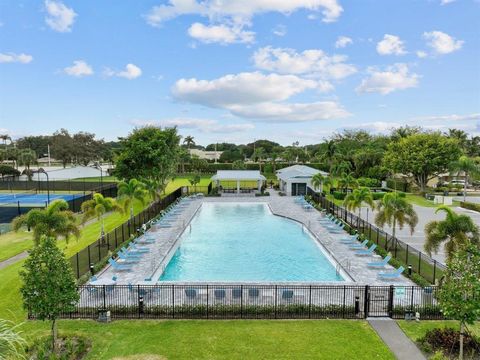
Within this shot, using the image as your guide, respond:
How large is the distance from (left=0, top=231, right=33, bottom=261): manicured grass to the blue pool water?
9083 millimetres

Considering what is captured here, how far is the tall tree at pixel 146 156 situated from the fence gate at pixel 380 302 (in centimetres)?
3129

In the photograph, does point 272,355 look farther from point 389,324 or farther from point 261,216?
point 261,216

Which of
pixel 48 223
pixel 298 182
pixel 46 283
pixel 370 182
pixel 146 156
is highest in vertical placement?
pixel 146 156

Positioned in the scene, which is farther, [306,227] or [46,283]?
[306,227]

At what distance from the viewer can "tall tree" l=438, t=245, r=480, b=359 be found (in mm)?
9562

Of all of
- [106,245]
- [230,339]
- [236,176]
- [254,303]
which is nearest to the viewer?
[230,339]

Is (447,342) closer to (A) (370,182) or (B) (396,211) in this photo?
(B) (396,211)

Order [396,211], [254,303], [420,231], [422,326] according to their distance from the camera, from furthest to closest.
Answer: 1. [420,231]
2. [396,211]
3. [254,303]
4. [422,326]

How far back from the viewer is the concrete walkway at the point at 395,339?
10.6m

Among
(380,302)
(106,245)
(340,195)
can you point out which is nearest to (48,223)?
(106,245)

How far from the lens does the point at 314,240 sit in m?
25.5

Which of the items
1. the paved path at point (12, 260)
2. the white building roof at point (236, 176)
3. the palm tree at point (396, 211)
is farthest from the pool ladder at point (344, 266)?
the white building roof at point (236, 176)

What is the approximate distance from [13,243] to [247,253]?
591 inches

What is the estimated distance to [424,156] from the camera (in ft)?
166
